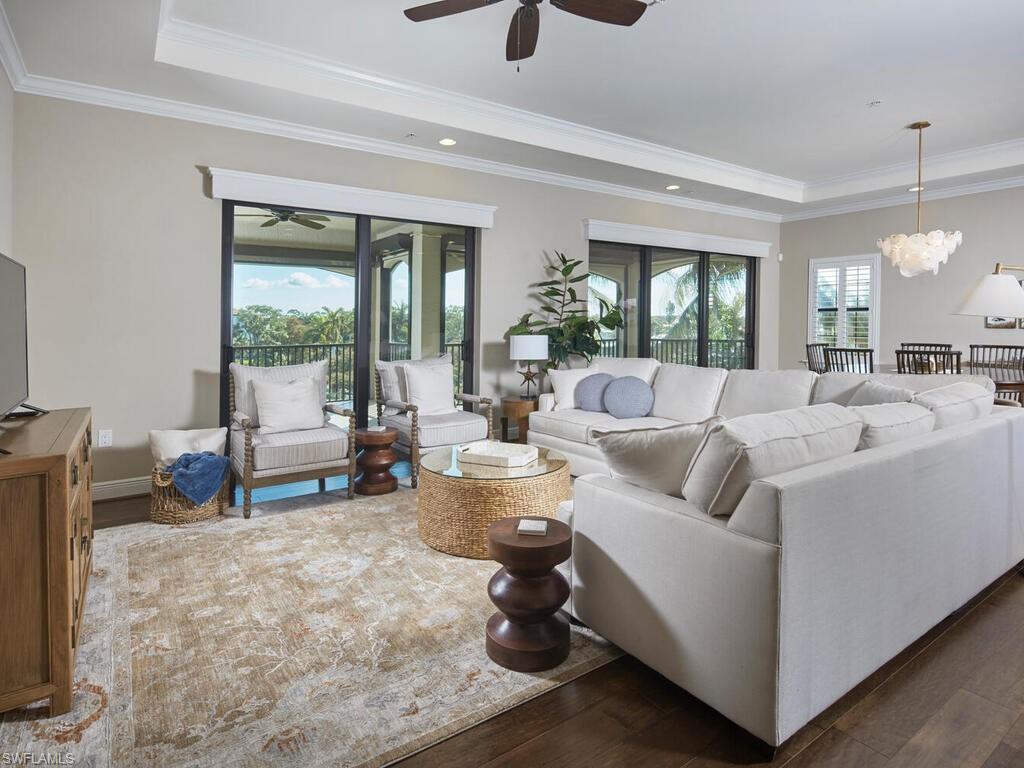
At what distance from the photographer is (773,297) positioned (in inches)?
323

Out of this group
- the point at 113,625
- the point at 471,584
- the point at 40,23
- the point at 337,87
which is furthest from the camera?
the point at 337,87

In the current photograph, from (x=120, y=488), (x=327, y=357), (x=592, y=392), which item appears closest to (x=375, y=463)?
(x=327, y=357)

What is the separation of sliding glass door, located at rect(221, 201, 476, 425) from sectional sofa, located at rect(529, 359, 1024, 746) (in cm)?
318

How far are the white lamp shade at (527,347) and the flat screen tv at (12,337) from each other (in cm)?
342

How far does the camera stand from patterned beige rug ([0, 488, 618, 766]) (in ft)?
5.58

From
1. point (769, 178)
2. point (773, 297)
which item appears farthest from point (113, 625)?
point (773, 297)

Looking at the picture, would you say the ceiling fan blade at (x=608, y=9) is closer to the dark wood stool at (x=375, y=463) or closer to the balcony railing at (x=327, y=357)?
the dark wood stool at (x=375, y=463)

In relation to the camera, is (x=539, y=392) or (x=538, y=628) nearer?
(x=538, y=628)

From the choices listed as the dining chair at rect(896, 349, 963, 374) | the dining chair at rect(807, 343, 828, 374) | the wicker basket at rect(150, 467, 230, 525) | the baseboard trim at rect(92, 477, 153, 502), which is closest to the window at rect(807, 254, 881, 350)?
the dining chair at rect(807, 343, 828, 374)

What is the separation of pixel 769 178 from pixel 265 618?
6.85m

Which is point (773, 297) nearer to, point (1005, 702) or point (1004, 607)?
point (1004, 607)

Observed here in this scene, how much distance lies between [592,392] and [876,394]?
2.10 meters

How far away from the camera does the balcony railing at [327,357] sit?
459 centimetres

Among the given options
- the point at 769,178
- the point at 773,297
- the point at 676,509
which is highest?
the point at 769,178
